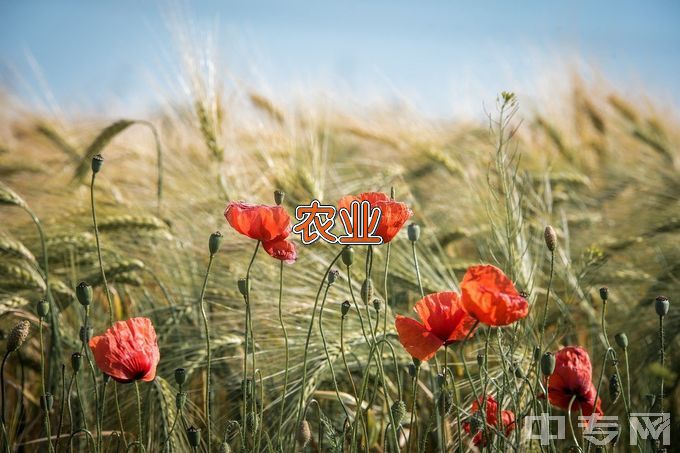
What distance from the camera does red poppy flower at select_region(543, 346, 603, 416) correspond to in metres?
0.98

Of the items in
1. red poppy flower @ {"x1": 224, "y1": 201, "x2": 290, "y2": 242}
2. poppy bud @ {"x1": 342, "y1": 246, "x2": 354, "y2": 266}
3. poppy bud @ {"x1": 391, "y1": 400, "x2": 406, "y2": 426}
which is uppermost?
red poppy flower @ {"x1": 224, "y1": 201, "x2": 290, "y2": 242}

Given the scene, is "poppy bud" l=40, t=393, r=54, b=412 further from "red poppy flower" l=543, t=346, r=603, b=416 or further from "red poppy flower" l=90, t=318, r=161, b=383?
"red poppy flower" l=543, t=346, r=603, b=416

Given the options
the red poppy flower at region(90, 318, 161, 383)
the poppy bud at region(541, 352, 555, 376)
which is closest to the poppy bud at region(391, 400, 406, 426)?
the poppy bud at region(541, 352, 555, 376)

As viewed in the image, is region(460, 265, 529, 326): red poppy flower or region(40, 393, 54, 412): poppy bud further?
region(40, 393, 54, 412): poppy bud

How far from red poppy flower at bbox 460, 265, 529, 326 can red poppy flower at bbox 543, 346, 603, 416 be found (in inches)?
7.8

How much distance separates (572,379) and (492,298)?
0.25 metres

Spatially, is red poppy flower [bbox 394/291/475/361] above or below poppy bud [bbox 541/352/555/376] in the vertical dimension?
above

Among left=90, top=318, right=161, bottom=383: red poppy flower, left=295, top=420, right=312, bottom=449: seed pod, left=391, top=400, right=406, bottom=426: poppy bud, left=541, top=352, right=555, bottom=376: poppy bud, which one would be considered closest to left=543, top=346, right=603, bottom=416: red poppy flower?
left=541, top=352, right=555, bottom=376: poppy bud

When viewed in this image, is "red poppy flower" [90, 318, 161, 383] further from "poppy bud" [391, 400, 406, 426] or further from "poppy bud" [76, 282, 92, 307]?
"poppy bud" [391, 400, 406, 426]

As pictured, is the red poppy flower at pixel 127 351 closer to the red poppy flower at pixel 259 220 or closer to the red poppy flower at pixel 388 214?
the red poppy flower at pixel 259 220

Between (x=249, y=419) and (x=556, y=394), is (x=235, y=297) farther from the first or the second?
(x=556, y=394)

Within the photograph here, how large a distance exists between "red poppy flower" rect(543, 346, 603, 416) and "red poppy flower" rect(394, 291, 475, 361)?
17cm

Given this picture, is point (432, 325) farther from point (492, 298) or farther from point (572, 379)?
point (572, 379)

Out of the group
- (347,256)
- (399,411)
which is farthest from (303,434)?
(347,256)
